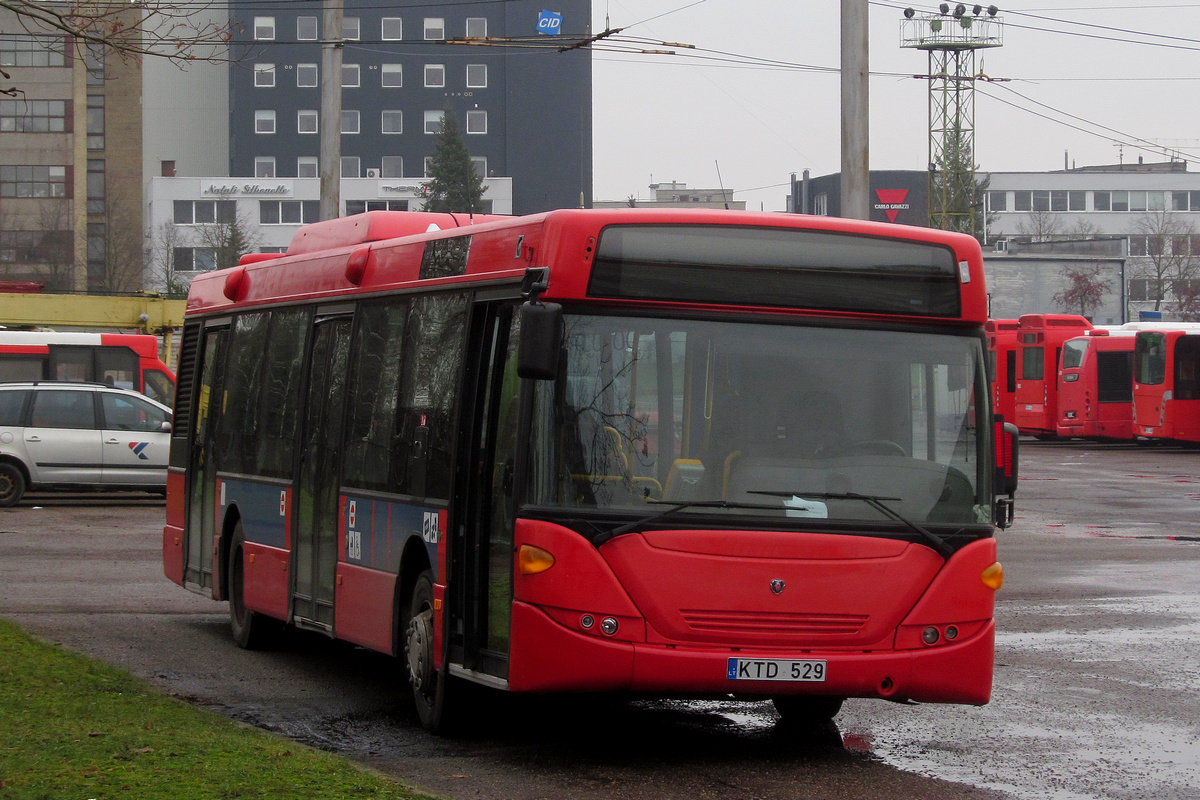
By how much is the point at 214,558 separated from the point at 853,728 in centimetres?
549

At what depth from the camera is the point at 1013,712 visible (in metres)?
9.25

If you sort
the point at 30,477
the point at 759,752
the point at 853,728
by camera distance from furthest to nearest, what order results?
the point at 30,477, the point at 853,728, the point at 759,752

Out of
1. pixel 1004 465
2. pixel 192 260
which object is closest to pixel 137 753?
pixel 1004 465

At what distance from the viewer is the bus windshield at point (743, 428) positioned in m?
7.38

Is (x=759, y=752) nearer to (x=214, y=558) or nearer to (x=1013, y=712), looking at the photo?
(x=1013, y=712)

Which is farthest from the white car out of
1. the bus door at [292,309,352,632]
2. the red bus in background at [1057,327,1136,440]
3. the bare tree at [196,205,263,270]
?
the bare tree at [196,205,263,270]

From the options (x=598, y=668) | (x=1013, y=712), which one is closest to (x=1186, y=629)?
(x=1013, y=712)

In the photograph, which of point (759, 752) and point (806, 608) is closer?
point (806, 608)

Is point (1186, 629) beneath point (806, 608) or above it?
beneath

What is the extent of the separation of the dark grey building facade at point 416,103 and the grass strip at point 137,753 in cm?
9373

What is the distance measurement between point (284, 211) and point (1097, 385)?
226 ft

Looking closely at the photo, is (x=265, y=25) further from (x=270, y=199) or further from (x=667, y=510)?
(x=667, y=510)

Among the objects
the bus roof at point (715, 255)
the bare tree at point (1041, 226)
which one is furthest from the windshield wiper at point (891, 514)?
the bare tree at point (1041, 226)

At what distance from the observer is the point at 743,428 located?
24.5ft
